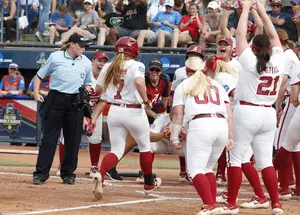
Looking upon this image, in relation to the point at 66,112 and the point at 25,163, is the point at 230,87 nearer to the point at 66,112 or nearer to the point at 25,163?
the point at 66,112

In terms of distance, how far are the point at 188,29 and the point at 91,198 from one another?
9047mm

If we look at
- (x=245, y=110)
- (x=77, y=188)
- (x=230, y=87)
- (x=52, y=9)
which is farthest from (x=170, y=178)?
(x=52, y=9)

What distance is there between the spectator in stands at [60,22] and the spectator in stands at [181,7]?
2.67m

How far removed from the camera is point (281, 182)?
10672mm

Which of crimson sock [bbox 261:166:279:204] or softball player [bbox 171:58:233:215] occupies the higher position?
softball player [bbox 171:58:233:215]

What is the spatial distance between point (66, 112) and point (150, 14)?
8.45 m

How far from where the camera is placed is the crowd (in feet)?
57.2

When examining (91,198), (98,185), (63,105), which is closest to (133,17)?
(63,105)

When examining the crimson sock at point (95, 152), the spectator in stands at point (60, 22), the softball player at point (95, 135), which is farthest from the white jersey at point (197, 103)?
the spectator in stands at point (60, 22)

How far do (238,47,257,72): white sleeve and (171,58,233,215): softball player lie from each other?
577 mm

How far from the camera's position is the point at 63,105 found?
37.6ft

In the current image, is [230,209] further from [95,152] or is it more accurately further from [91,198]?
[95,152]

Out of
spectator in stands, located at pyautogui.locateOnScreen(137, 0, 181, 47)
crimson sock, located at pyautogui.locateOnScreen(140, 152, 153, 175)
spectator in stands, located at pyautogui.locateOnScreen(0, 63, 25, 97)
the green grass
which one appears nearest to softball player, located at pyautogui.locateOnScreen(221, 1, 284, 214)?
crimson sock, located at pyautogui.locateOnScreen(140, 152, 153, 175)

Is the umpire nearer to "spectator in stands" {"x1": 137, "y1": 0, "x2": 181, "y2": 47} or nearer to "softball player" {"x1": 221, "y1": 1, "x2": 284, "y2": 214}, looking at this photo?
"softball player" {"x1": 221, "y1": 1, "x2": 284, "y2": 214}
